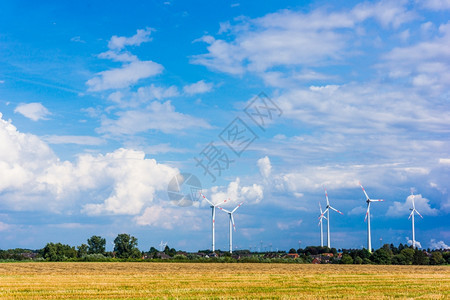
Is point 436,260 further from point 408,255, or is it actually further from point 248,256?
point 248,256

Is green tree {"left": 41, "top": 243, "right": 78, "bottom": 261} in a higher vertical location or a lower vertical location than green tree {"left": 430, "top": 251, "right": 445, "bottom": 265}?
higher

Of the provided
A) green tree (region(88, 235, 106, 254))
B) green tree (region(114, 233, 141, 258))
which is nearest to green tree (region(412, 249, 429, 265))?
green tree (region(114, 233, 141, 258))

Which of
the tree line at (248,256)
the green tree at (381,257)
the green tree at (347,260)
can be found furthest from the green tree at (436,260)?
the green tree at (347,260)

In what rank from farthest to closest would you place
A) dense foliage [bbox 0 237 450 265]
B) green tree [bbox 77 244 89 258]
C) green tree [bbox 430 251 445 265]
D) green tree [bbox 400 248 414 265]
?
green tree [bbox 77 244 89 258] < green tree [bbox 430 251 445 265] < green tree [bbox 400 248 414 265] < dense foliage [bbox 0 237 450 265]

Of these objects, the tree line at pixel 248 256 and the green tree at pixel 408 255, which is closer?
the tree line at pixel 248 256

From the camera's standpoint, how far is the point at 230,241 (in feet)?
501

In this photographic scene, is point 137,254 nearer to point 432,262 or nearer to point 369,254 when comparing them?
point 369,254

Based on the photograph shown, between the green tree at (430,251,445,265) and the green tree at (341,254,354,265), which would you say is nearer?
the green tree at (341,254,354,265)

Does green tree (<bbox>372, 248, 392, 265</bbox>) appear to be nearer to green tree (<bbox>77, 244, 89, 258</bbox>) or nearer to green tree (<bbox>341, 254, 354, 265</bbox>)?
green tree (<bbox>341, 254, 354, 265</bbox>)

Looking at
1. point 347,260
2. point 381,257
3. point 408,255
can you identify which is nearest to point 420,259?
point 408,255

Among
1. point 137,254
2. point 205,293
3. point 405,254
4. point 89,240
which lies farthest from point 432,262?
point 205,293

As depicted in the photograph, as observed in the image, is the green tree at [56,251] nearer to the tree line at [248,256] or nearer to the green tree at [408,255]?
the tree line at [248,256]

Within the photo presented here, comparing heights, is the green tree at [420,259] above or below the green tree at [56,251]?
below

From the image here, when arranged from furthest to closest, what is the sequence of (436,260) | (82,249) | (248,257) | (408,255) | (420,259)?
(82,249) < (408,255) < (436,260) < (420,259) < (248,257)
